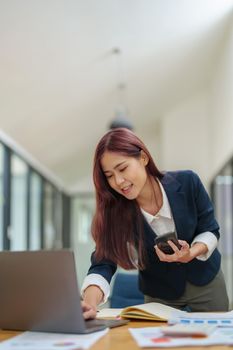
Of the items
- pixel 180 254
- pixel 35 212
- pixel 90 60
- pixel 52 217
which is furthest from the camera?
pixel 52 217

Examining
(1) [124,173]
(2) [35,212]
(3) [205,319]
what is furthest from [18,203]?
(3) [205,319]

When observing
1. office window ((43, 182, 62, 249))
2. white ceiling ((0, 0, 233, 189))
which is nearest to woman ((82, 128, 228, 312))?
white ceiling ((0, 0, 233, 189))

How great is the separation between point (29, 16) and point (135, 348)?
3.26 meters

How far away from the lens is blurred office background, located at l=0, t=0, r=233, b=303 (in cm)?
442

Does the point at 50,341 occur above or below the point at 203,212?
below

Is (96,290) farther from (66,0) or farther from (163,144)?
(163,144)

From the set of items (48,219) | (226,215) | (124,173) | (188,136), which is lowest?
(124,173)

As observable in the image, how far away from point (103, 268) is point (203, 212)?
39 cm

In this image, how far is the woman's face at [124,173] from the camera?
1706 mm

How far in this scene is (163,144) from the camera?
870 cm

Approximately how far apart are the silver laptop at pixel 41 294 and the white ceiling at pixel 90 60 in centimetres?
269

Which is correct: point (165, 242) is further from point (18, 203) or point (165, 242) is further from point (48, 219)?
point (48, 219)

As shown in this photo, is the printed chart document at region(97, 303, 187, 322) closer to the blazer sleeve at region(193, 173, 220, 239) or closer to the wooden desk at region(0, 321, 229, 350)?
the wooden desk at region(0, 321, 229, 350)

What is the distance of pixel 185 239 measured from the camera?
1.81m
